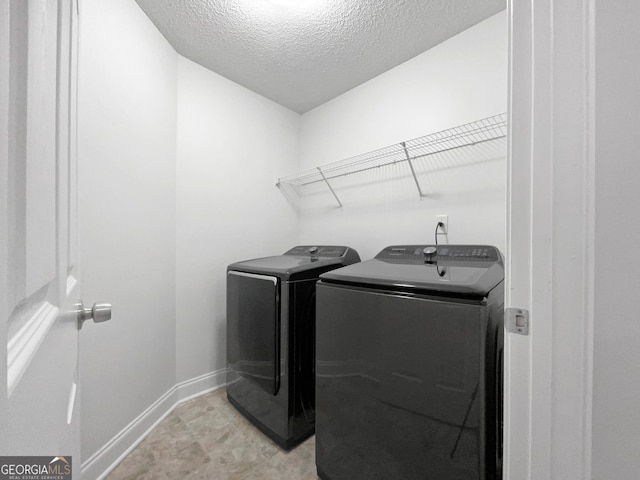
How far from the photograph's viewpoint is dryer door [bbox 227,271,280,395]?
4.89 feet

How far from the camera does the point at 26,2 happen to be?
0.30m

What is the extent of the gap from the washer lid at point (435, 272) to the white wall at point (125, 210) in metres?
1.12

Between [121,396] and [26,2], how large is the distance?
1729 millimetres

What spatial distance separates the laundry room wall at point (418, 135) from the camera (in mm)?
1526

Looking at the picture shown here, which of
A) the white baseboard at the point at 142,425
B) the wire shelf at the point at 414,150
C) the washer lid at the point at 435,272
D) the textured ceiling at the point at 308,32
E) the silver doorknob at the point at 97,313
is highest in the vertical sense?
the textured ceiling at the point at 308,32

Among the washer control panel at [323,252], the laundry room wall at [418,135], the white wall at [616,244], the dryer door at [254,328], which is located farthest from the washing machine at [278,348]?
the white wall at [616,244]

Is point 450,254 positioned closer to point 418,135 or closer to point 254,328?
point 418,135

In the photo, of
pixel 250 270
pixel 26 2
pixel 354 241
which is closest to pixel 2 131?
pixel 26 2

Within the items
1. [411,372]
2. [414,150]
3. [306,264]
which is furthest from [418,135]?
[411,372]

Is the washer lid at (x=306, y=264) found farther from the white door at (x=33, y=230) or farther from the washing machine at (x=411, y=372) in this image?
the white door at (x=33, y=230)

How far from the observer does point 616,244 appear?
0.45 m

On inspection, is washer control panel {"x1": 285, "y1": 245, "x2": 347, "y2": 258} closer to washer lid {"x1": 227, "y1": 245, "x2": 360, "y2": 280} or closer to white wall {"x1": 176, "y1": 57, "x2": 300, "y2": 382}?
washer lid {"x1": 227, "y1": 245, "x2": 360, "y2": 280}

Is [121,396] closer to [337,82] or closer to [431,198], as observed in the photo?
[431,198]

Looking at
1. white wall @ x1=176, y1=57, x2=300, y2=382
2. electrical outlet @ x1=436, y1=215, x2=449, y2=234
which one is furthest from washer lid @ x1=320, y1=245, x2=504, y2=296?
white wall @ x1=176, y1=57, x2=300, y2=382
